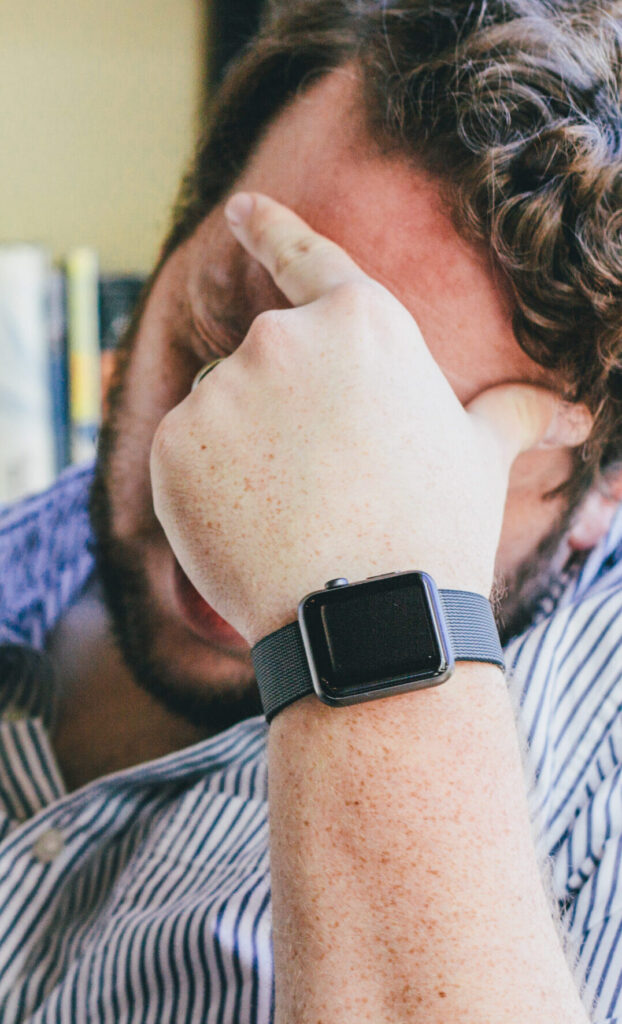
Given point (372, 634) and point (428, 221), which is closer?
point (372, 634)

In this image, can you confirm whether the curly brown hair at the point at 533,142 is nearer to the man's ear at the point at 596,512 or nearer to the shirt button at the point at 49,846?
the man's ear at the point at 596,512

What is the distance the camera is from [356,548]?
55 cm

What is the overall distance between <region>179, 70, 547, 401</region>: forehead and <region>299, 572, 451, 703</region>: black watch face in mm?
286

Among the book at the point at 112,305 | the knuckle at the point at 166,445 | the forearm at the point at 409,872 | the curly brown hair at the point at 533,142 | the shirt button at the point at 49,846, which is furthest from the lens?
the book at the point at 112,305

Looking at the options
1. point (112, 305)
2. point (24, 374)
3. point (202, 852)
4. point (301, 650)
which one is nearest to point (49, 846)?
point (202, 852)

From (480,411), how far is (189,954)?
0.58m

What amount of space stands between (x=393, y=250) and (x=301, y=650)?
0.41m

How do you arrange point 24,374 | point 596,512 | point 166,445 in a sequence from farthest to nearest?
point 24,374
point 596,512
point 166,445

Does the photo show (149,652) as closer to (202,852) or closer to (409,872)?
(202,852)

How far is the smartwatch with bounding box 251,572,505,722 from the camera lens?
20.5 inches

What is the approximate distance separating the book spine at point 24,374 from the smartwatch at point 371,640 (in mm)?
1701

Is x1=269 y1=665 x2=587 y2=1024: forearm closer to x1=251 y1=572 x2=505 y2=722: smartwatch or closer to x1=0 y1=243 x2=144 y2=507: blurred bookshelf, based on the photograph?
x1=251 y1=572 x2=505 y2=722: smartwatch

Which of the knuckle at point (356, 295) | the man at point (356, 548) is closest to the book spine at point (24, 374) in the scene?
the man at point (356, 548)

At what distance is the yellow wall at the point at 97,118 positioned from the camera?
1993 mm
